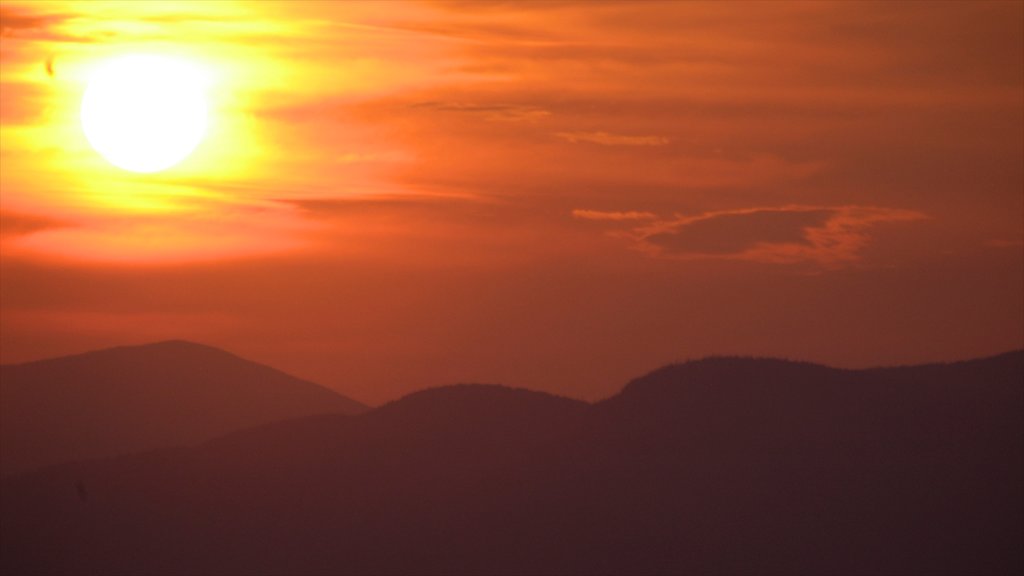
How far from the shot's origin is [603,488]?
116312 mm

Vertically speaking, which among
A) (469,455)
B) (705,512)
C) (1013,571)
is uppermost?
(469,455)

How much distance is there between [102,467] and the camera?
14688 cm

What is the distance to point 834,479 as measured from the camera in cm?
10938

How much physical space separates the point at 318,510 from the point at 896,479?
162 feet

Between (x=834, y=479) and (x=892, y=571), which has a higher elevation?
(x=834, y=479)

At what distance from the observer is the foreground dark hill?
104 m

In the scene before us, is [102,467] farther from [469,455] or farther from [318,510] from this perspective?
[469,455]

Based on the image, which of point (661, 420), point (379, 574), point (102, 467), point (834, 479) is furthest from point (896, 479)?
point (102, 467)

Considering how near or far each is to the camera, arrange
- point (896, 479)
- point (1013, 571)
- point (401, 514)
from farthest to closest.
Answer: point (401, 514) → point (896, 479) → point (1013, 571)

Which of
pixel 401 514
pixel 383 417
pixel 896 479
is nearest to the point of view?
pixel 896 479

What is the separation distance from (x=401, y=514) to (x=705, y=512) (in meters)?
27.0

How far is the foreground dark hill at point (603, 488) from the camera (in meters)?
104

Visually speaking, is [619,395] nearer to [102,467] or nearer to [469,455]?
[469,455]

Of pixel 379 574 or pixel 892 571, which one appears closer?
pixel 892 571
